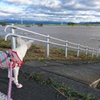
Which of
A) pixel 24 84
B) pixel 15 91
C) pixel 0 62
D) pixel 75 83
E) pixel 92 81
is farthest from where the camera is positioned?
pixel 92 81

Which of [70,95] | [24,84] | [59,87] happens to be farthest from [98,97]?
[24,84]

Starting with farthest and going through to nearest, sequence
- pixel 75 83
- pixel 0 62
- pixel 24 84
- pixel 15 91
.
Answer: pixel 75 83, pixel 24 84, pixel 15 91, pixel 0 62

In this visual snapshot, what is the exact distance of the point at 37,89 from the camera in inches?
191

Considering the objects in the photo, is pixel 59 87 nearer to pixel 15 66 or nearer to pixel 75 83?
pixel 75 83

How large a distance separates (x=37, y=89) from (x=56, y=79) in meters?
0.89

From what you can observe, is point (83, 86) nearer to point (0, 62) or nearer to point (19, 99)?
point (19, 99)

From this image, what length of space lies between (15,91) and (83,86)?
67.4 inches

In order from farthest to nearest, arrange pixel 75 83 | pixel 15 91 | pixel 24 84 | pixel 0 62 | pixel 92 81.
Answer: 1. pixel 92 81
2. pixel 75 83
3. pixel 24 84
4. pixel 15 91
5. pixel 0 62

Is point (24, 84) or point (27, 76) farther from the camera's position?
point (27, 76)

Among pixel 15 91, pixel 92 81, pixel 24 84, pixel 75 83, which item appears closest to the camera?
pixel 15 91

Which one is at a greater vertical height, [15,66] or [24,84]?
[15,66]

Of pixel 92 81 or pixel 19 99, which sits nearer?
pixel 19 99

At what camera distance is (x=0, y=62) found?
4.36 m

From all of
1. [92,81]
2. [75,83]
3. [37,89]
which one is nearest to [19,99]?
[37,89]
